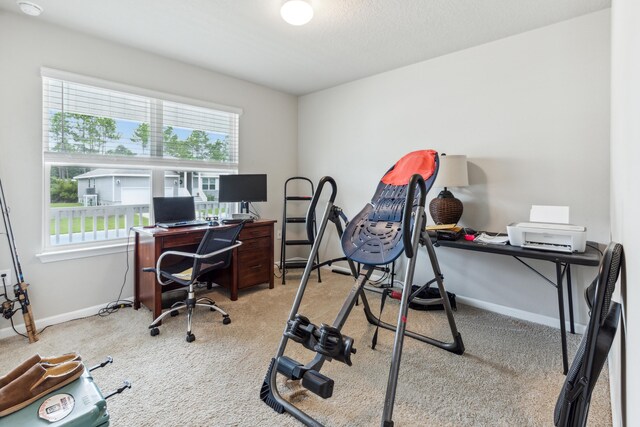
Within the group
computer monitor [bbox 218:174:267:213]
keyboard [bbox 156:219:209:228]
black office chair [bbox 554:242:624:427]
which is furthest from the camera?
computer monitor [bbox 218:174:267:213]

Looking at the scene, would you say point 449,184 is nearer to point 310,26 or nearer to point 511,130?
point 511,130

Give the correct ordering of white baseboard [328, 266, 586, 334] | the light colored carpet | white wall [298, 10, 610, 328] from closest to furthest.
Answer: the light colored carpet, white wall [298, 10, 610, 328], white baseboard [328, 266, 586, 334]

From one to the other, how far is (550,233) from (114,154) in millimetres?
3740

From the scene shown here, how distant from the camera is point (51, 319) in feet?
8.69

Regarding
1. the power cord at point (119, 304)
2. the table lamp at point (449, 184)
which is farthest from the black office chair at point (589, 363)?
the power cord at point (119, 304)

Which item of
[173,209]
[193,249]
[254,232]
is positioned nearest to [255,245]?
[254,232]

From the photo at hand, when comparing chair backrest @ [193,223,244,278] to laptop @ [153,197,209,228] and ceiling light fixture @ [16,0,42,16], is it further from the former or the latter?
ceiling light fixture @ [16,0,42,16]

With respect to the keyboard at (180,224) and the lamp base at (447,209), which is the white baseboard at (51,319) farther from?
the lamp base at (447,209)

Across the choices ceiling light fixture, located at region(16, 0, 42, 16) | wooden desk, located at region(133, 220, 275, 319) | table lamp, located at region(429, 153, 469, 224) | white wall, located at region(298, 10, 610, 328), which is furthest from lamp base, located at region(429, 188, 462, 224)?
ceiling light fixture, located at region(16, 0, 42, 16)

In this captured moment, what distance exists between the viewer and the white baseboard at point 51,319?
245 centimetres

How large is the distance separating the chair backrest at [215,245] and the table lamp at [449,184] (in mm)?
1828

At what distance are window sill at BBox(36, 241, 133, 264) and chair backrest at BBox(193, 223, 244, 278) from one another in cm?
100

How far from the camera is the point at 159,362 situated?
6.94ft

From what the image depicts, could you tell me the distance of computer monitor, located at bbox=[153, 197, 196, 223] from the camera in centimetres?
309
